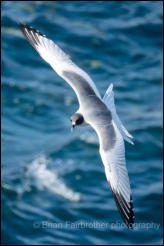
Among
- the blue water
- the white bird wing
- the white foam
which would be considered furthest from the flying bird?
the white foam

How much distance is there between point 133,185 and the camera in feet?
63.7

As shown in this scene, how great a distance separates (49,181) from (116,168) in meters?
10.6

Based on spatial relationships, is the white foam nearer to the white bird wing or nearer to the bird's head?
the white bird wing

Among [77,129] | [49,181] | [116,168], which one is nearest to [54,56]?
[116,168]

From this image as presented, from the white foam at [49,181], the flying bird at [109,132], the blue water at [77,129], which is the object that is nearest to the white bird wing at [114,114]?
the flying bird at [109,132]

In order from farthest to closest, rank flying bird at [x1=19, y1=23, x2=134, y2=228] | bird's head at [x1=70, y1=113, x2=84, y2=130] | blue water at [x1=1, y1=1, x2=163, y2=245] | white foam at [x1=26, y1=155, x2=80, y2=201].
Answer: white foam at [x1=26, y1=155, x2=80, y2=201]
blue water at [x1=1, y1=1, x2=163, y2=245]
bird's head at [x1=70, y1=113, x2=84, y2=130]
flying bird at [x1=19, y1=23, x2=134, y2=228]

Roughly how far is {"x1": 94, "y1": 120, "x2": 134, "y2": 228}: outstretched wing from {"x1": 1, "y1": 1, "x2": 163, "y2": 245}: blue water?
29.7ft

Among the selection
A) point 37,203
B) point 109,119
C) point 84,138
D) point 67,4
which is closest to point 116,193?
point 109,119

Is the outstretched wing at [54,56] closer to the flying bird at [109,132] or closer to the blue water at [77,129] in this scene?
the flying bird at [109,132]

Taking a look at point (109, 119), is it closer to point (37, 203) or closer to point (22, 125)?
point (37, 203)

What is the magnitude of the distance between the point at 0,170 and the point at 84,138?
2.76 m

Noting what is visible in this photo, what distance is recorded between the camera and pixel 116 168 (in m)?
8.69

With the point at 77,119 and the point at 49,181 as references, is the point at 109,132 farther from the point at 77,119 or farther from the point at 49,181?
the point at 49,181

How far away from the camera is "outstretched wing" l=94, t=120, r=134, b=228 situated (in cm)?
842
